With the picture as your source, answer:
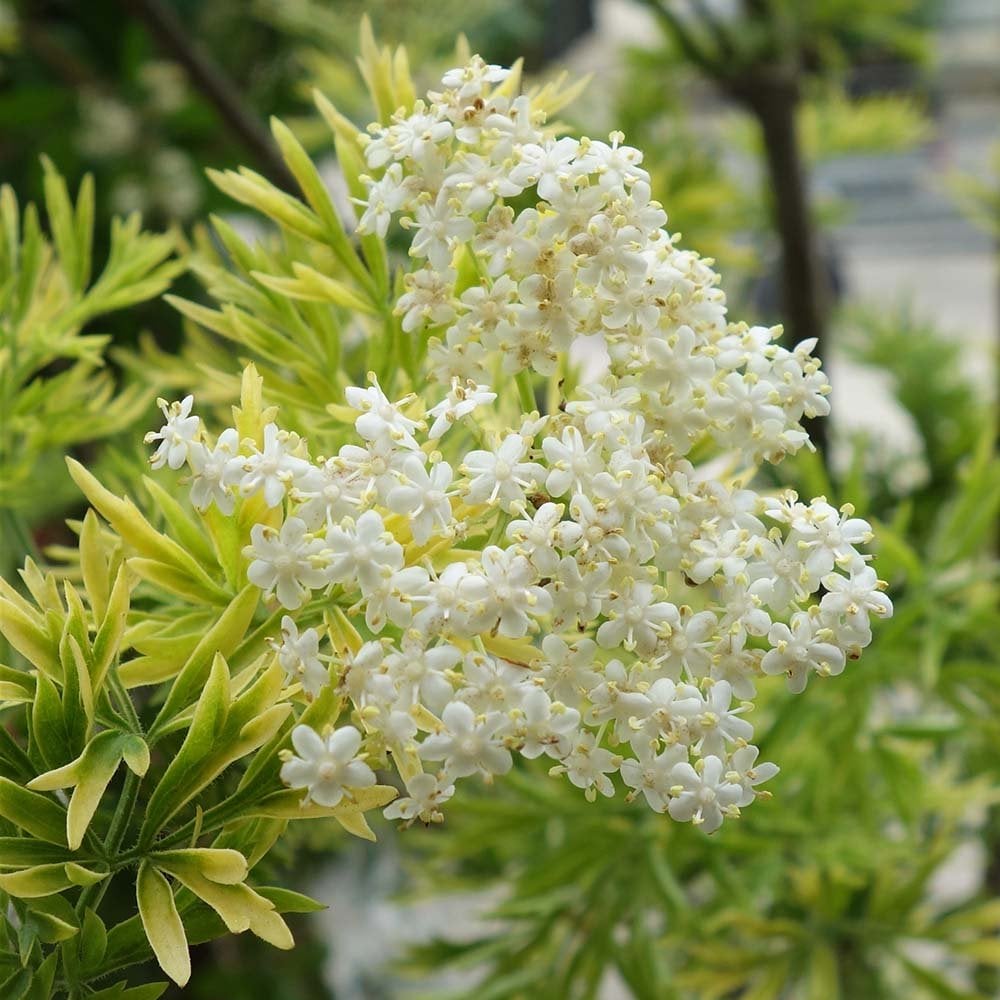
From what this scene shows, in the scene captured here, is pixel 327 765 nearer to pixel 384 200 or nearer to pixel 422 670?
pixel 422 670

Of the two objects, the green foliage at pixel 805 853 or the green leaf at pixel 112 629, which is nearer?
the green leaf at pixel 112 629

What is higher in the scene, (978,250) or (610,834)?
(610,834)

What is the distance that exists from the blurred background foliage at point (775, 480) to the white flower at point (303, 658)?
0.13 meters

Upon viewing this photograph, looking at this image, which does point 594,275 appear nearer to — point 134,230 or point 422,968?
point 134,230

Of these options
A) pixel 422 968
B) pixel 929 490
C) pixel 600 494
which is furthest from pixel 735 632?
pixel 929 490

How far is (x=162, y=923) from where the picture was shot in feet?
0.81

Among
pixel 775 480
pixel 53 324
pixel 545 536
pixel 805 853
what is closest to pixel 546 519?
pixel 545 536

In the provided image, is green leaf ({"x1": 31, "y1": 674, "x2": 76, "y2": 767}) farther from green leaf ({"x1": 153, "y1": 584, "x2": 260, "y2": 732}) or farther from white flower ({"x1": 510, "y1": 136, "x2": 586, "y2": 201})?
white flower ({"x1": 510, "y1": 136, "x2": 586, "y2": 201})

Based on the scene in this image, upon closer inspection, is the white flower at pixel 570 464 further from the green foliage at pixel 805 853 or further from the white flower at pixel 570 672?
the green foliage at pixel 805 853

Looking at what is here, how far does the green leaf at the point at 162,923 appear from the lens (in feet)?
0.78

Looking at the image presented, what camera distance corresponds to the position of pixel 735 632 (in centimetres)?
26

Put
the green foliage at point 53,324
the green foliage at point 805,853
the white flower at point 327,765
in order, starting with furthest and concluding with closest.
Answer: the green foliage at point 805,853 < the green foliage at point 53,324 < the white flower at point 327,765

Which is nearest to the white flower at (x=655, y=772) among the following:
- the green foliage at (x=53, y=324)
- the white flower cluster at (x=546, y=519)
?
the white flower cluster at (x=546, y=519)

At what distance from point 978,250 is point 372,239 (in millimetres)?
2053
